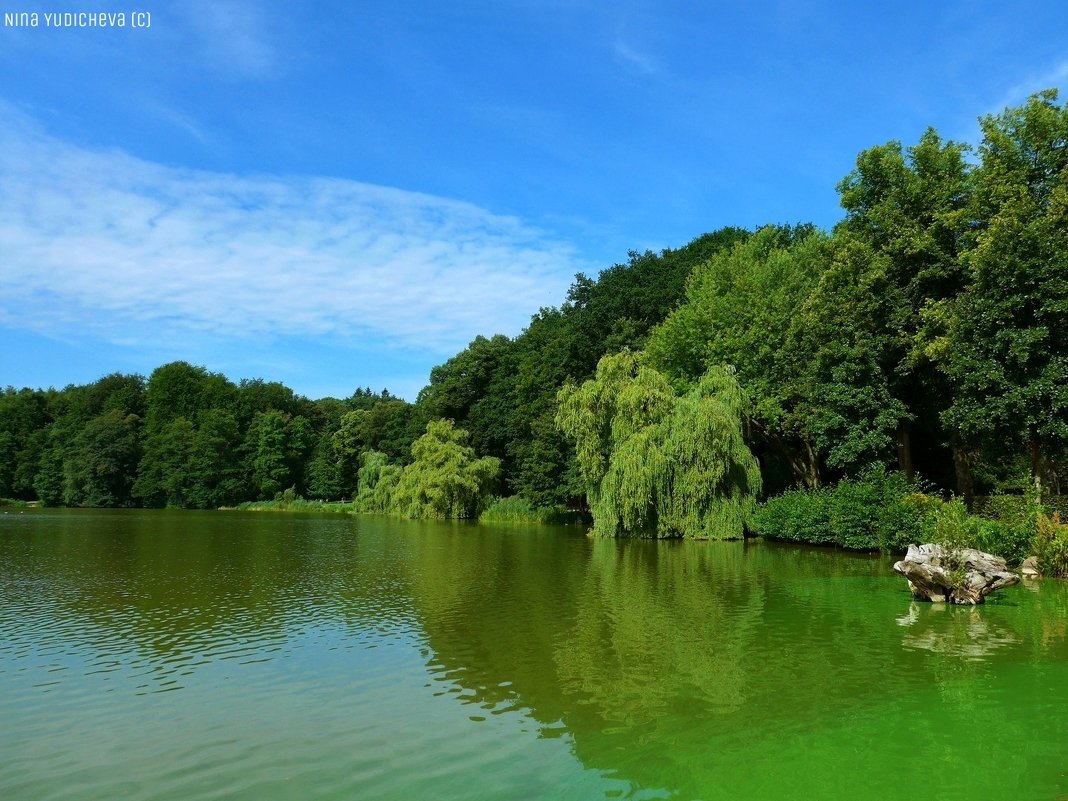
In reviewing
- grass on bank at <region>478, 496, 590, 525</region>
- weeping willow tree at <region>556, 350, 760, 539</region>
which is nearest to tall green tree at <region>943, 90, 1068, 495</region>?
weeping willow tree at <region>556, 350, 760, 539</region>

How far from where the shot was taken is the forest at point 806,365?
23.4 m

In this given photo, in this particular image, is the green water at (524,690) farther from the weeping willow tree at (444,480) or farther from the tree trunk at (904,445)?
the weeping willow tree at (444,480)

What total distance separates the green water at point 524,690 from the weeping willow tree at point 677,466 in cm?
1293

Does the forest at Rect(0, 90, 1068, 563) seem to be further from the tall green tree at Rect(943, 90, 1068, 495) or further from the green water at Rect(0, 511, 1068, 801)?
the green water at Rect(0, 511, 1068, 801)

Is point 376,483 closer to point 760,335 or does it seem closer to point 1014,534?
point 760,335

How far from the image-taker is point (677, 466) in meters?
32.4

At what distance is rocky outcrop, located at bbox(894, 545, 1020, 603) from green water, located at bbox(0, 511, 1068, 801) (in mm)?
517

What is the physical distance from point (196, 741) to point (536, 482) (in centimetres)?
4106

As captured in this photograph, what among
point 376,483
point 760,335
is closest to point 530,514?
point 376,483

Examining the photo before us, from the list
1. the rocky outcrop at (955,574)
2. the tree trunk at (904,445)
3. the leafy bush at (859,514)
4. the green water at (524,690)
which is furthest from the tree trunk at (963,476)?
the rocky outcrop at (955,574)

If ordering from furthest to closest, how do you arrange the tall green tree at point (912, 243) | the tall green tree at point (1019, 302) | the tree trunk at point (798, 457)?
1. the tree trunk at point (798, 457)
2. the tall green tree at point (912, 243)
3. the tall green tree at point (1019, 302)

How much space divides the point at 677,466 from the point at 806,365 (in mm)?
7224

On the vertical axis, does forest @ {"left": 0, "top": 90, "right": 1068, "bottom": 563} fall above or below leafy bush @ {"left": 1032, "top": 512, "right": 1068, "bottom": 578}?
above

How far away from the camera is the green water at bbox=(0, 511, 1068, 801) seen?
260 inches
